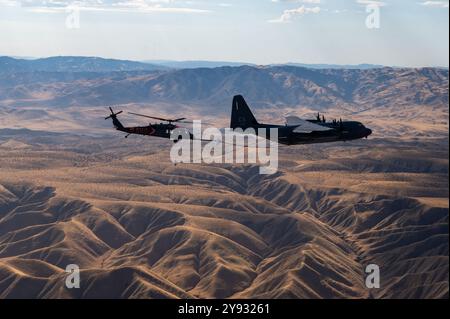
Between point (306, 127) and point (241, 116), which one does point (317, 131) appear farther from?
point (241, 116)

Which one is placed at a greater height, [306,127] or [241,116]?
[241,116]

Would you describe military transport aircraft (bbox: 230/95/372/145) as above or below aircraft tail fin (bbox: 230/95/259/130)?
below

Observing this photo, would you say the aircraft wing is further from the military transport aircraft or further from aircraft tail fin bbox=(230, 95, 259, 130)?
aircraft tail fin bbox=(230, 95, 259, 130)

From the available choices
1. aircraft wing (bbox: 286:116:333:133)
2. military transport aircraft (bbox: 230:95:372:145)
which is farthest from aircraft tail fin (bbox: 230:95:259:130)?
aircraft wing (bbox: 286:116:333:133)

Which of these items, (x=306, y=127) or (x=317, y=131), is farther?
(x=306, y=127)

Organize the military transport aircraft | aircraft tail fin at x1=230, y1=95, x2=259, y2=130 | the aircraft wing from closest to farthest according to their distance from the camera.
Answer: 1. the aircraft wing
2. the military transport aircraft
3. aircraft tail fin at x1=230, y1=95, x2=259, y2=130

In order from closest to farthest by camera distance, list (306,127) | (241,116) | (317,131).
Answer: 1. (317,131)
2. (306,127)
3. (241,116)

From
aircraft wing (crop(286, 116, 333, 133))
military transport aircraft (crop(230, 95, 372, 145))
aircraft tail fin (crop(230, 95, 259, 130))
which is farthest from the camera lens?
aircraft tail fin (crop(230, 95, 259, 130))

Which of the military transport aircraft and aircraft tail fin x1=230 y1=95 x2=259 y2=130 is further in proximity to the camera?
aircraft tail fin x1=230 y1=95 x2=259 y2=130

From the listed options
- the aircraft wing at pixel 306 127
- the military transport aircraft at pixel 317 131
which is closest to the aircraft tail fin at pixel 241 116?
the military transport aircraft at pixel 317 131

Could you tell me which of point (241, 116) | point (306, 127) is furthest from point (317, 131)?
point (241, 116)
